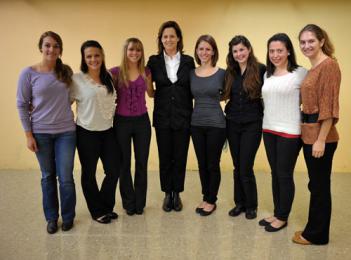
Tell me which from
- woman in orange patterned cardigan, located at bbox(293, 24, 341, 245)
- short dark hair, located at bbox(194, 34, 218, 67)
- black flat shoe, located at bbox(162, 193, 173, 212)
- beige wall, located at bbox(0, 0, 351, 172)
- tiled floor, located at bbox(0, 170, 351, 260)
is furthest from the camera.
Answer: beige wall, located at bbox(0, 0, 351, 172)

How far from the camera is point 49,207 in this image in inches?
103

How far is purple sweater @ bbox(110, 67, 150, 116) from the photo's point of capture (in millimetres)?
2625

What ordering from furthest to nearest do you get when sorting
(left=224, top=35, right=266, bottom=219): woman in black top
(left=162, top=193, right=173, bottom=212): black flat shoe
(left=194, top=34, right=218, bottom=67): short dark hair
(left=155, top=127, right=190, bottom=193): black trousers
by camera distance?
(left=162, top=193, right=173, bottom=212): black flat shoe
(left=155, top=127, right=190, bottom=193): black trousers
(left=194, top=34, right=218, bottom=67): short dark hair
(left=224, top=35, right=266, bottom=219): woman in black top

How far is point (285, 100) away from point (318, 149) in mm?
422

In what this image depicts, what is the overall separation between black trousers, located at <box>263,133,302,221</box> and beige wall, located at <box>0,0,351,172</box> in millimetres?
1789

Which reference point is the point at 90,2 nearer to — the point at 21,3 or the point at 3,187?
the point at 21,3

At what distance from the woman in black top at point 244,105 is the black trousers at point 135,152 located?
704 millimetres

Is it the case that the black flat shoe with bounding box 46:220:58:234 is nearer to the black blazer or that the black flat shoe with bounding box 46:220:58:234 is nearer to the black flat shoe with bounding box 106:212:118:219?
the black flat shoe with bounding box 106:212:118:219

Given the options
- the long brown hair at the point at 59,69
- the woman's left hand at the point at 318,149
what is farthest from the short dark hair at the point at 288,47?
the long brown hair at the point at 59,69

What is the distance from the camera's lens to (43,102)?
7.73 feet

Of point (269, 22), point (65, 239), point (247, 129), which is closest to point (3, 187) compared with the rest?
point (65, 239)

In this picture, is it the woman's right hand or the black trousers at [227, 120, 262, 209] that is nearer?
the woman's right hand

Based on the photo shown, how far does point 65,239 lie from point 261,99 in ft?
6.11

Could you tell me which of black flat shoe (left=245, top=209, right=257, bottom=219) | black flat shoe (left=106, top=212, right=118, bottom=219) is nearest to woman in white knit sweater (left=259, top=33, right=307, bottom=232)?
black flat shoe (left=245, top=209, right=257, bottom=219)
